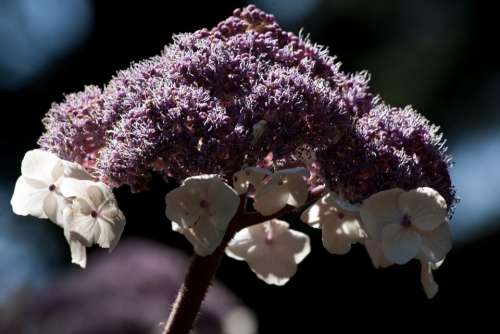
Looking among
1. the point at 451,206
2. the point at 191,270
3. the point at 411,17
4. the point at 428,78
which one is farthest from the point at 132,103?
the point at 411,17

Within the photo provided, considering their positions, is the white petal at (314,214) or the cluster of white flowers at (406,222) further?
the white petal at (314,214)

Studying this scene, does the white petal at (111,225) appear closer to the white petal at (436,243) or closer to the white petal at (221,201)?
the white petal at (221,201)

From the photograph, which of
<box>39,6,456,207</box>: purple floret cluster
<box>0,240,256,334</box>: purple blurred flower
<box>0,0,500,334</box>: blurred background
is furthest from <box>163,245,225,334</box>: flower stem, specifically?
→ <box>0,0,500,334</box>: blurred background

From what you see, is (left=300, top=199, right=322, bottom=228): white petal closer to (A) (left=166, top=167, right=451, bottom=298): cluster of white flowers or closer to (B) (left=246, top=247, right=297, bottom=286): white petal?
(A) (left=166, top=167, right=451, bottom=298): cluster of white flowers

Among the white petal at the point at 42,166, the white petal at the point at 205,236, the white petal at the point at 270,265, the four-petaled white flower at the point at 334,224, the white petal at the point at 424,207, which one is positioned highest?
the white petal at the point at 424,207

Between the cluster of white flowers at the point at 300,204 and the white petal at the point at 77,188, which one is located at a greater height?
the cluster of white flowers at the point at 300,204

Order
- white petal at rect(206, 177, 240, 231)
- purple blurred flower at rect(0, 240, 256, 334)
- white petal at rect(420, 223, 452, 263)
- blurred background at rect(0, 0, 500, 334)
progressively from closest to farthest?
1. white petal at rect(206, 177, 240, 231)
2. white petal at rect(420, 223, 452, 263)
3. purple blurred flower at rect(0, 240, 256, 334)
4. blurred background at rect(0, 0, 500, 334)

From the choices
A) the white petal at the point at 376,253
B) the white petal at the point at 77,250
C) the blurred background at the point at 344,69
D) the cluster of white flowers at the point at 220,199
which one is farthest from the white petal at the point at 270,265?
the blurred background at the point at 344,69
